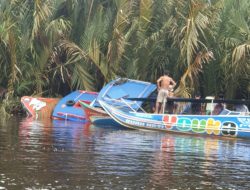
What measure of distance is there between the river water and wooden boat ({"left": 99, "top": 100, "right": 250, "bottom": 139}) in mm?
910

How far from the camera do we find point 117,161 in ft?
39.0

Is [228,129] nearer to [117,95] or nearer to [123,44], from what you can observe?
[117,95]

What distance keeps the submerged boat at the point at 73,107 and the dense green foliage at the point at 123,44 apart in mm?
951

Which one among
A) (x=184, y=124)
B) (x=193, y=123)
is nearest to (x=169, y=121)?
(x=184, y=124)

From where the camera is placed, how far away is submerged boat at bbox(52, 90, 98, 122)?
971 inches

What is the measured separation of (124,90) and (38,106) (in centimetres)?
453

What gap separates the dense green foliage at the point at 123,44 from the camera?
22828 mm

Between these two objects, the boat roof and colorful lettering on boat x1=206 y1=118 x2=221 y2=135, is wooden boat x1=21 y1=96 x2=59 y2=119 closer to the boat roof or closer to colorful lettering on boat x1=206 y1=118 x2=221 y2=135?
the boat roof

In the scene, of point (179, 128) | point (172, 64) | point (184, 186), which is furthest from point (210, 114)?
point (184, 186)

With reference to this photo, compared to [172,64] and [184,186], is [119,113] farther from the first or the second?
[184,186]

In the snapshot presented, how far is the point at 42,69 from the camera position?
26812mm

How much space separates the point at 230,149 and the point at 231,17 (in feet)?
28.1

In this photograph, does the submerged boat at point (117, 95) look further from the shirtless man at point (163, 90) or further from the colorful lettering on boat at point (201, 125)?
the colorful lettering on boat at point (201, 125)

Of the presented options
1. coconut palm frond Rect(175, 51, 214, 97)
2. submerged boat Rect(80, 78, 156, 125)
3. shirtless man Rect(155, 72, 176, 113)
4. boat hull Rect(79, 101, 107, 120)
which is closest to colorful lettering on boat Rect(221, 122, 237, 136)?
shirtless man Rect(155, 72, 176, 113)
